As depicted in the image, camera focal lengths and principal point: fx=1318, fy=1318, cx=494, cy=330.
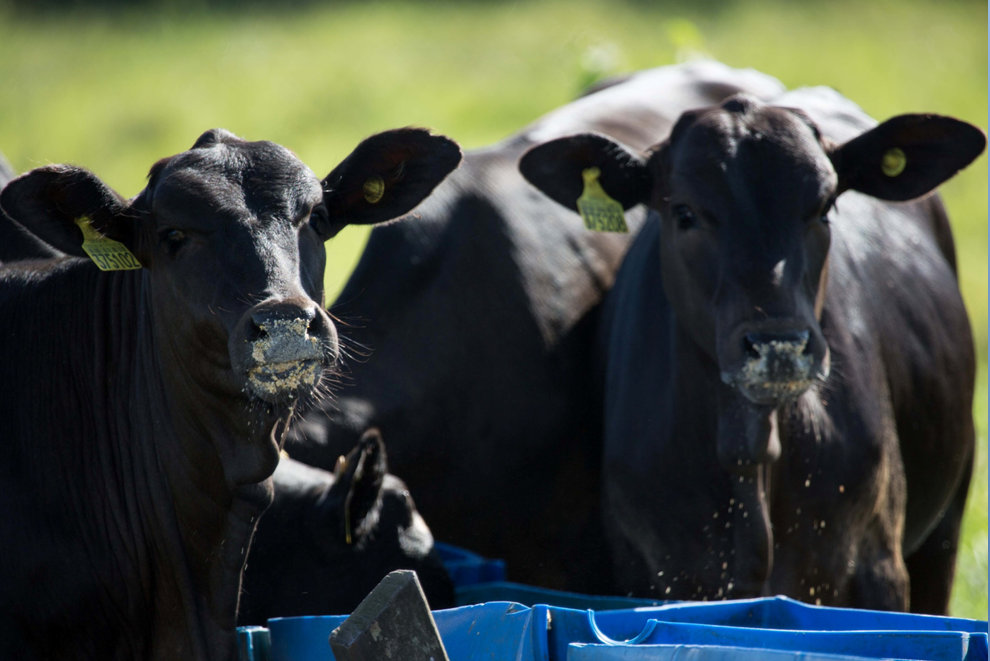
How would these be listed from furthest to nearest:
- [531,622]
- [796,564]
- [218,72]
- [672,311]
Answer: [218,72]
[672,311]
[796,564]
[531,622]

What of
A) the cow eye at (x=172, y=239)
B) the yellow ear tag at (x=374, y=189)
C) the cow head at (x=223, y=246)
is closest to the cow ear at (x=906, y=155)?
the yellow ear tag at (x=374, y=189)

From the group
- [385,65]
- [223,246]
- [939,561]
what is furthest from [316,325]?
[385,65]

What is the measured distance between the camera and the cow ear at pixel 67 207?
10.9 ft

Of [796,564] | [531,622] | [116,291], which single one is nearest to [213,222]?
[116,291]

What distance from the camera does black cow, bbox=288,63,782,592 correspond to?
5254 mm

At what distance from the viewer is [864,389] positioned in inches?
182

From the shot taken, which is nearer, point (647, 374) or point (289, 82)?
point (647, 374)

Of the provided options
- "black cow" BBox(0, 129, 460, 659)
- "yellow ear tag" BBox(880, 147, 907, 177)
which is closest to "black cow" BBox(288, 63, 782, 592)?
"yellow ear tag" BBox(880, 147, 907, 177)

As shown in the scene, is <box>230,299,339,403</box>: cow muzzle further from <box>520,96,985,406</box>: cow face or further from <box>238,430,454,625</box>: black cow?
<box>520,96,985,406</box>: cow face

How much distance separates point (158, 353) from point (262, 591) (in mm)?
1078

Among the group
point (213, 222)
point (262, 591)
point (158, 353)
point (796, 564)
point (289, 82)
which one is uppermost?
point (289, 82)

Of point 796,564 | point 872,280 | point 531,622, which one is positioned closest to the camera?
point 531,622

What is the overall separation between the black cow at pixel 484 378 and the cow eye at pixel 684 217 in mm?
1234

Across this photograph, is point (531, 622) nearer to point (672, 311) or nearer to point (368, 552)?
point (368, 552)
